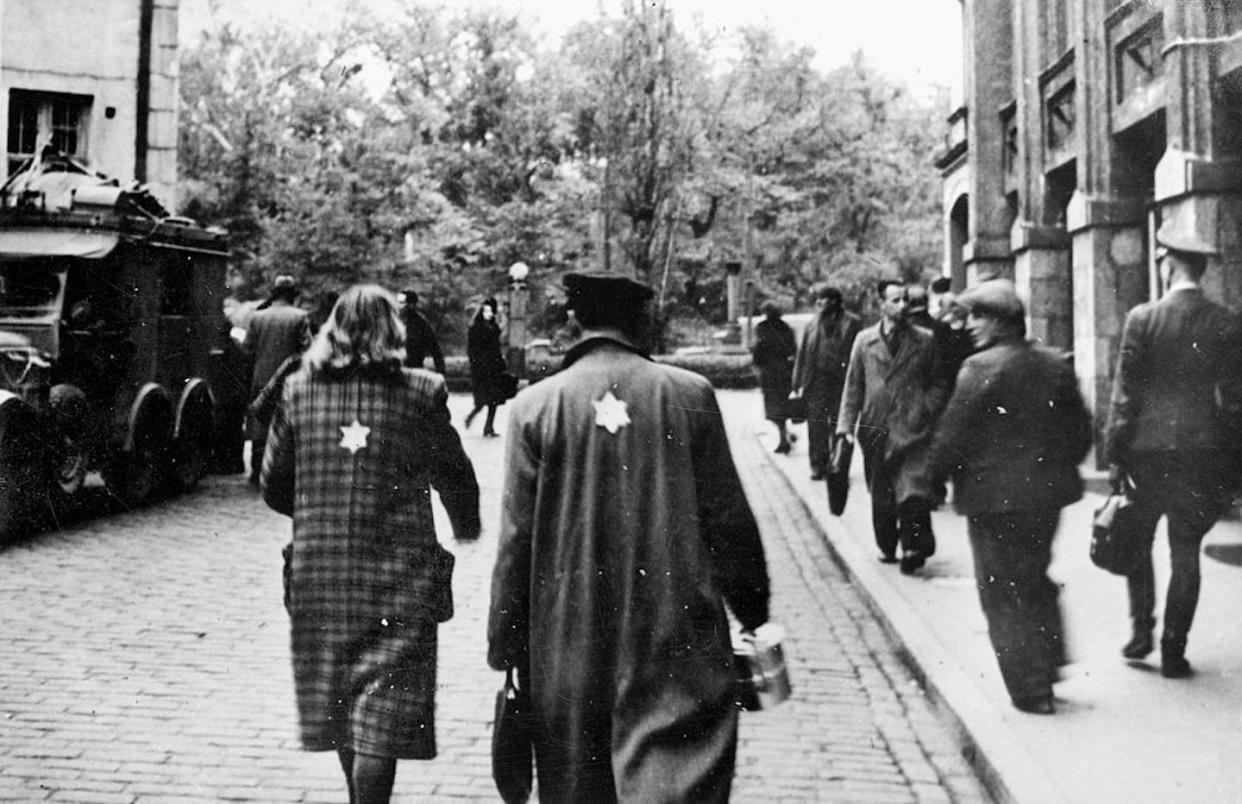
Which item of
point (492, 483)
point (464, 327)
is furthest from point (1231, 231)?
point (464, 327)

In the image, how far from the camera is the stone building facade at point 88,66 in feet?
24.5

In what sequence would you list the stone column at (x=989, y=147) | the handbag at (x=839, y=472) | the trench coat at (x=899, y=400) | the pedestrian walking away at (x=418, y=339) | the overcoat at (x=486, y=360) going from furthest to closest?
the stone column at (x=989, y=147) < the overcoat at (x=486, y=360) < the pedestrian walking away at (x=418, y=339) < the handbag at (x=839, y=472) < the trench coat at (x=899, y=400)

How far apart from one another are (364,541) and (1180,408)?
3247mm

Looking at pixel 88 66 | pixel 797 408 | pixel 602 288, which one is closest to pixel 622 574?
pixel 602 288

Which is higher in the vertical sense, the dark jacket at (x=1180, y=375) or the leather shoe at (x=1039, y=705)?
the dark jacket at (x=1180, y=375)

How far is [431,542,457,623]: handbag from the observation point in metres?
3.67

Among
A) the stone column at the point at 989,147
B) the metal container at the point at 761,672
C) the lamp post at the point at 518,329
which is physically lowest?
the metal container at the point at 761,672

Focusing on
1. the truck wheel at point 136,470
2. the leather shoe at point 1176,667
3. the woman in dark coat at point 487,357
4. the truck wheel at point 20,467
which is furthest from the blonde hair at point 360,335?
the woman in dark coat at point 487,357

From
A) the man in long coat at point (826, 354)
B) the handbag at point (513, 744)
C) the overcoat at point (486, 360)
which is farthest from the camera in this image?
the overcoat at point (486, 360)

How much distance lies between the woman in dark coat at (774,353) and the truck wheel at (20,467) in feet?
30.3

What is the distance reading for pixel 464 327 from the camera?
16.8 metres

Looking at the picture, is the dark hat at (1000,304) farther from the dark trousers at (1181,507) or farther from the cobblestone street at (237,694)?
the cobblestone street at (237,694)

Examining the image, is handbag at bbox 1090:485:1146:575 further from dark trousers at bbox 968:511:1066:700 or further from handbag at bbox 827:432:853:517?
Result: handbag at bbox 827:432:853:517

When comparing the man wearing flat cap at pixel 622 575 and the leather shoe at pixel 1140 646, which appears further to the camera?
the leather shoe at pixel 1140 646
